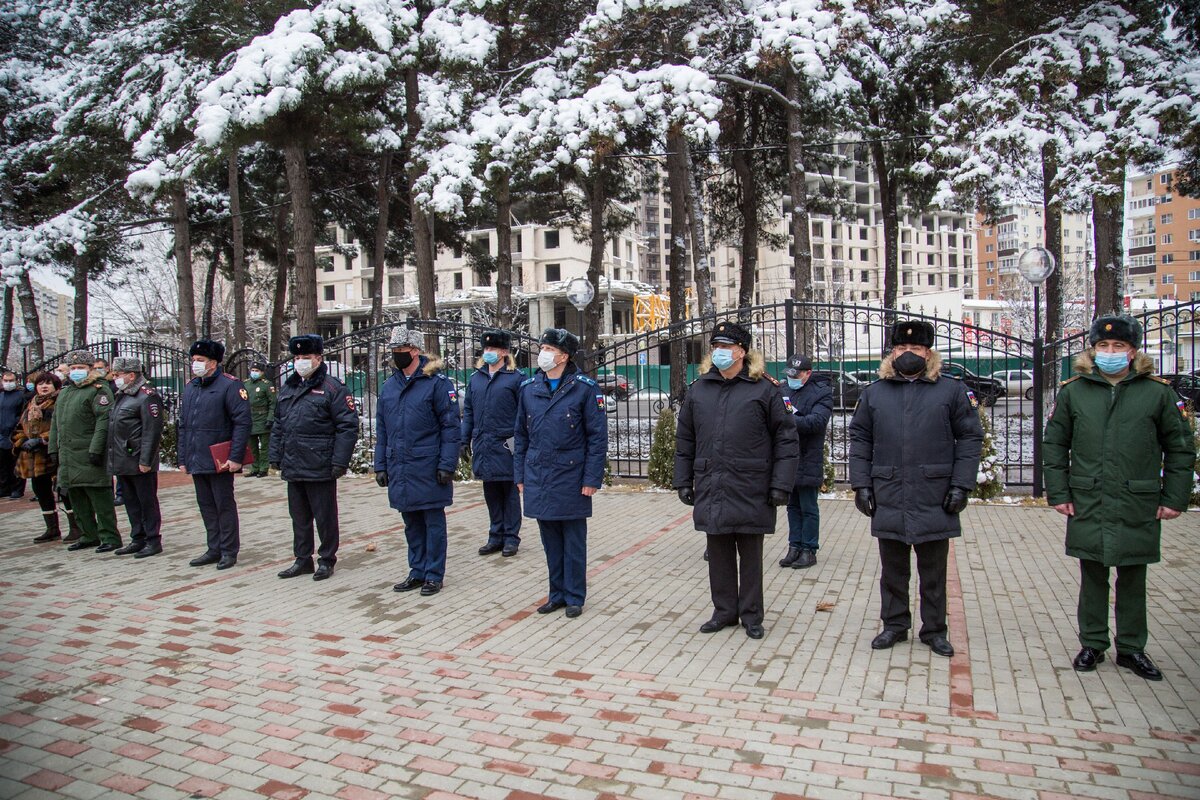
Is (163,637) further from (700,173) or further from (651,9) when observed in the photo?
(700,173)

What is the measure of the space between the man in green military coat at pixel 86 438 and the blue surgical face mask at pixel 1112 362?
28.1 feet

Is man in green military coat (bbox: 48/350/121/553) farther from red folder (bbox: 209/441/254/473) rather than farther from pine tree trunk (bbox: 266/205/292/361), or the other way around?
pine tree trunk (bbox: 266/205/292/361)

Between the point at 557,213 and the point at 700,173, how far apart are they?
4.19 meters

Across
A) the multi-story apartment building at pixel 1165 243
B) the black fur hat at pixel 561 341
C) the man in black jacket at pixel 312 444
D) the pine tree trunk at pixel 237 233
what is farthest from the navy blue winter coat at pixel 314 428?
the multi-story apartment building at pixel 1165 243

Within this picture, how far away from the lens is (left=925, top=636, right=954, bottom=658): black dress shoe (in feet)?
16.5

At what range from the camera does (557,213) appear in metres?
24.0

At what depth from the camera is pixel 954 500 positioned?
4.94m

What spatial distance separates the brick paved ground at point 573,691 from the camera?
12.0ft

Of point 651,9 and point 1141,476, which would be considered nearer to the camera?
point 1141,476

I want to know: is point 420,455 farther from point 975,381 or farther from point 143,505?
point 975,381

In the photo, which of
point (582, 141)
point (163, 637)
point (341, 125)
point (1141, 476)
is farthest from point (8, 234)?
point (1141, 476)

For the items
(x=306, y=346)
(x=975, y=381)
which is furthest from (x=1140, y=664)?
(x=975, y=381)

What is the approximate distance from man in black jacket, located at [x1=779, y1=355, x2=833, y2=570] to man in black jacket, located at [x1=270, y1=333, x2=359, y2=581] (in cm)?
384

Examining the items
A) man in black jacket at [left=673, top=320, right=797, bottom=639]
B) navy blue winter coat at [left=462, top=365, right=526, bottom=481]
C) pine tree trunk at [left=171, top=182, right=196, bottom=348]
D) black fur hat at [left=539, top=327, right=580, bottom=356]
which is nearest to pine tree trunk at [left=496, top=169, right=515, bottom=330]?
pine tree trunk at [left=171, top=182, right=196, bottom=348]
